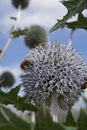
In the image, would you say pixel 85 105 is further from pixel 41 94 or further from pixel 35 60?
pixel 35 60

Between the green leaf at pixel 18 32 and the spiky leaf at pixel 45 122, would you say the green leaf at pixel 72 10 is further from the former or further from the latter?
the green leaf at pixel 18 32

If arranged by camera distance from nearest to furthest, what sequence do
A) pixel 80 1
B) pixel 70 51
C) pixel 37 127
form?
pixel 37 127 → pixel 80 1 → pixel 70 51

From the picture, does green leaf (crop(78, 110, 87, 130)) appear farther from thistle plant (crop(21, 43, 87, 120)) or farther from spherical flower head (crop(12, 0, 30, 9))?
spherical flower head (crop(12, 0, 30, 9))

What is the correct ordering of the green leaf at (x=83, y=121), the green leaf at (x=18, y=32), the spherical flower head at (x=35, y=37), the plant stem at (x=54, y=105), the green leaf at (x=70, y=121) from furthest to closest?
the spherical flower head at (x=35, y=37), the green leaf at (x=18, y=32), the plant stem at (x=54, y=105), the green leaf at (x=70, y=121), the green leaf at (x=83, y=121)

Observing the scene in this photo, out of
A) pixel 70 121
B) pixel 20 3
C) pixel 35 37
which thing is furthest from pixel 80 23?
pixel 35 37

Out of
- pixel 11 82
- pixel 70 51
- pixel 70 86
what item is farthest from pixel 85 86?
pixel 11 82

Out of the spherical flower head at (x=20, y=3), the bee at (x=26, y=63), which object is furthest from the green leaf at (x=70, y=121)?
the spherical flower head at (x=20, y=3)

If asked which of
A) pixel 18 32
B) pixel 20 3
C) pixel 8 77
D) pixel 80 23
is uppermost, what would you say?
pixel 20 3

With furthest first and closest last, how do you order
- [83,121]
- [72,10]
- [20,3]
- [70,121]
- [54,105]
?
[20,3] < [54,105] < [72,10] < [70,121] < [83,121]

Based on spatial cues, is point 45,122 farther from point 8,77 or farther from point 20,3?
point 8,77
